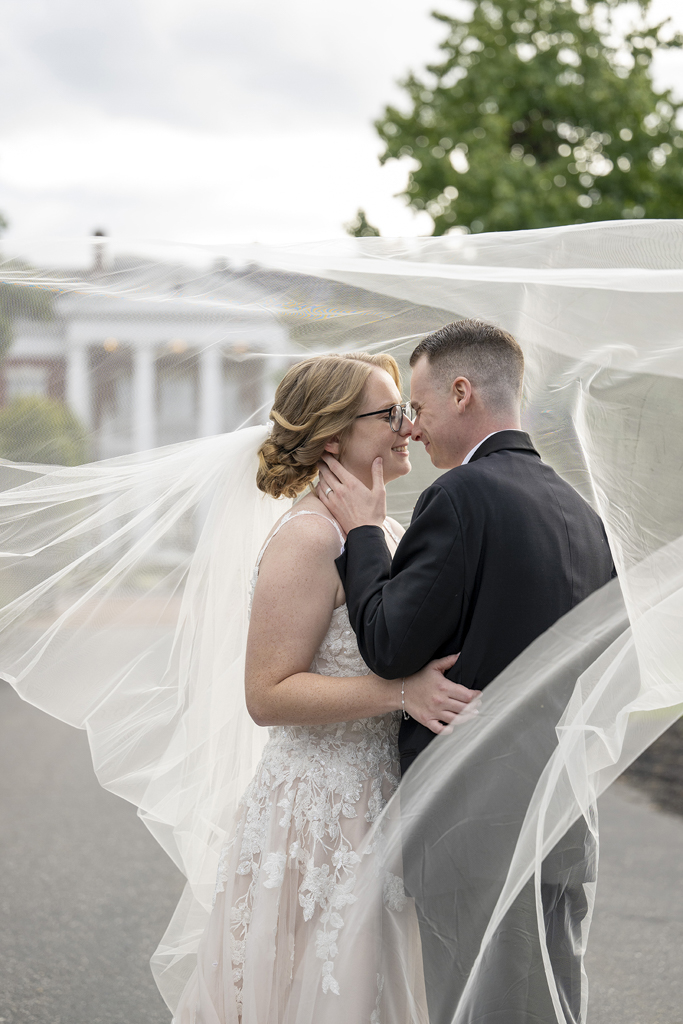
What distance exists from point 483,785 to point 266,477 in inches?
46.3

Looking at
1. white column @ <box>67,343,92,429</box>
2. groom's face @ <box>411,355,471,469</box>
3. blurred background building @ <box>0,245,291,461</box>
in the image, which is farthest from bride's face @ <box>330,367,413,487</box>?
white column @ <box>67,343,92,429</box>

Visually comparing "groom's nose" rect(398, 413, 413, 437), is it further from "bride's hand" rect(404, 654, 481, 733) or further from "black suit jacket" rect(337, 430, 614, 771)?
"bride's hand" rect(404, 654, 481, 733)

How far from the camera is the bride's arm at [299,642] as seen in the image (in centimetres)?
250

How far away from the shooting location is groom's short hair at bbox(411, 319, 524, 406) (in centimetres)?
257

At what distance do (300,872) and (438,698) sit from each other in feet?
2.29

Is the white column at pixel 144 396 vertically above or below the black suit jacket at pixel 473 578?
above

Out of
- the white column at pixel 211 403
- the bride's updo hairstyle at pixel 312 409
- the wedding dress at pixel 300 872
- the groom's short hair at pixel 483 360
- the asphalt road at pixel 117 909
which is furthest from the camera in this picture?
the asphalt road at pixel 117 909

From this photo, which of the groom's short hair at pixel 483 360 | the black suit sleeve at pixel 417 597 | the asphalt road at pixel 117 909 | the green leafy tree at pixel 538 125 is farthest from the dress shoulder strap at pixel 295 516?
the green leafy tree at pixel 538 125

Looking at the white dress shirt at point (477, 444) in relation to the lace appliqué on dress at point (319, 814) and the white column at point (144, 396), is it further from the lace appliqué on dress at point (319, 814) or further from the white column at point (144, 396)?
the white column at point (144, 396)

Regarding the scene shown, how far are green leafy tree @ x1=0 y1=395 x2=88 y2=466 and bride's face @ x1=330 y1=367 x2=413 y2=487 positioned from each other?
2.94 feet

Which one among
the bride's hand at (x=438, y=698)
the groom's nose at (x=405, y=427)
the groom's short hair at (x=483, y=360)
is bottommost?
the bride's hand at (x=438, y=698)

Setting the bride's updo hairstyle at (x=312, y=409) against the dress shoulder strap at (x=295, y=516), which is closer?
the dress shoulder strap at (x=295, y=516)

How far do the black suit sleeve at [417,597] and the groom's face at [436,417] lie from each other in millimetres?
297

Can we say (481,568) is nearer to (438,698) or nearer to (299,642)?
(438,698)
